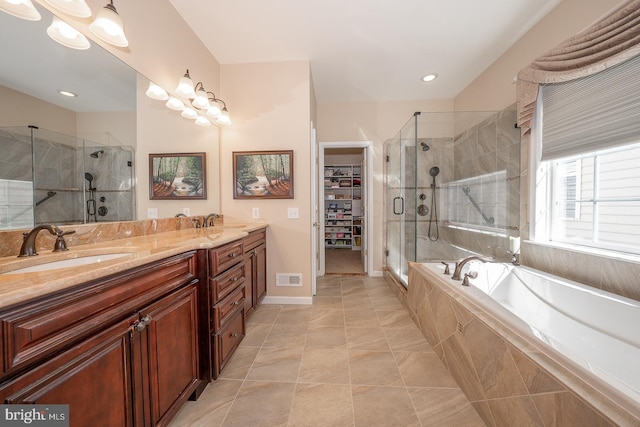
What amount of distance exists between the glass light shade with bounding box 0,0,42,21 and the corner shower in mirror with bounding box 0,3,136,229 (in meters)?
0.03

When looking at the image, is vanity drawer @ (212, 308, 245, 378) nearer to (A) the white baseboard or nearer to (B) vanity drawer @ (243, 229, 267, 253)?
(B) vanity drawer @ (243, 229, 267, 253)

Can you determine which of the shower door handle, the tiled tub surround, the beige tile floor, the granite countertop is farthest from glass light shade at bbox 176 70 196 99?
the shower door handle

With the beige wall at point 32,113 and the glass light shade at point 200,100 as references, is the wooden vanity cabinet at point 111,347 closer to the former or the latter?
the beige wall at point 32,113

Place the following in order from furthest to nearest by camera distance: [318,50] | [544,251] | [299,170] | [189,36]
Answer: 1. [299,170]
2. [318,50]
3. [189,36]
4. [544,251]

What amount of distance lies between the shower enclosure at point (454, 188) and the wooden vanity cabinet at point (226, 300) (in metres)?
1.73

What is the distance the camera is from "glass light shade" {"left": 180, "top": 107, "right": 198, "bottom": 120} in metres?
2.08

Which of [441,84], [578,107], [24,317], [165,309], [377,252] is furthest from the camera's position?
[377,252]

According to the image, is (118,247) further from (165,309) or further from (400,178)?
(400,178)

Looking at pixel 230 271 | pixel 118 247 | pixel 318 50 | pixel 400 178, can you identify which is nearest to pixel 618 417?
pixel 230 271

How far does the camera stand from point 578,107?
1.58 m

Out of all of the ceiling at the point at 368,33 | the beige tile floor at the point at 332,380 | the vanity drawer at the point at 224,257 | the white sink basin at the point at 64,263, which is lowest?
the beige tile floor at the point at 332,380

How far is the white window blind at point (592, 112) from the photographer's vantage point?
4.30ft

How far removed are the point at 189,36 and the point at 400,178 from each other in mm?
2689

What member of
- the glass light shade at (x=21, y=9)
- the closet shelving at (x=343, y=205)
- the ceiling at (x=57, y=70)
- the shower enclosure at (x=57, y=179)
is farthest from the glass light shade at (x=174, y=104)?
the closet shelving at (x=343, y=205)
